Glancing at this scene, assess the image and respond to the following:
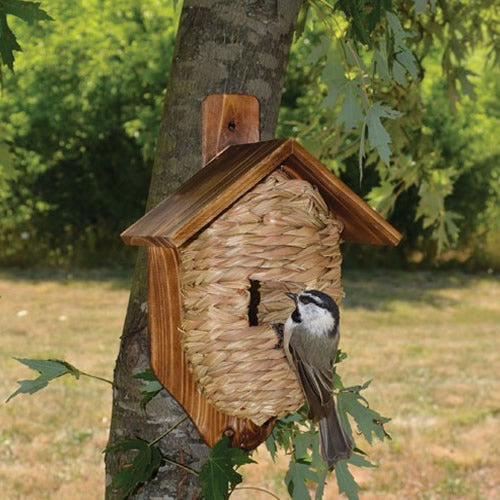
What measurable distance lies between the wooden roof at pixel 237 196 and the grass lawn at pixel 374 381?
3.47 meters

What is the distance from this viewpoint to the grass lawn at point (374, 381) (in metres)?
5.56

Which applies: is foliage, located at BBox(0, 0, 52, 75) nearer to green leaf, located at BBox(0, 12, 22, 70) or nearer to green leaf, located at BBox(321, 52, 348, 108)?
green leaf, located at BBox(0, 12, 22, 70)

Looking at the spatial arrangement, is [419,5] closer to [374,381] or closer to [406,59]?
[406,59]

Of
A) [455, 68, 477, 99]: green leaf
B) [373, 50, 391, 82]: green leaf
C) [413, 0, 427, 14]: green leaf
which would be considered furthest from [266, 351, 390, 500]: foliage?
[455, 68, 477, 99]: green leaf

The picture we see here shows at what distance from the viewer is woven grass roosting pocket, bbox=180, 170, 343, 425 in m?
2.02

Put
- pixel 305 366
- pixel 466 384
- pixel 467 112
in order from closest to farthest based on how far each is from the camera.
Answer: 1. pixel 305 366
2. pixel 466 384
3. pixel 467 112

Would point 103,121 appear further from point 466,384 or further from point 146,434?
point 146,434

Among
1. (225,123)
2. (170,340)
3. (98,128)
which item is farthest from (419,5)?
(98,128)

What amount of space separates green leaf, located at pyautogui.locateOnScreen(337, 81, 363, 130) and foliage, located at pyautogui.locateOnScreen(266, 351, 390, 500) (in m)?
0.68

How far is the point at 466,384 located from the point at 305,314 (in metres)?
6.19

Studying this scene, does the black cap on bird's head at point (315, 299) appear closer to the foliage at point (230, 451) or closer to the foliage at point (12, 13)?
the foliage at point (230, 451)

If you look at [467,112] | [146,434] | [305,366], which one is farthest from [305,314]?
[467,112]

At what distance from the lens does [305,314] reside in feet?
6.30

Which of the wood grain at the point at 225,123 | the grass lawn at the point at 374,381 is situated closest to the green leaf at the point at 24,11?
the wood grain at the point at 225,123
